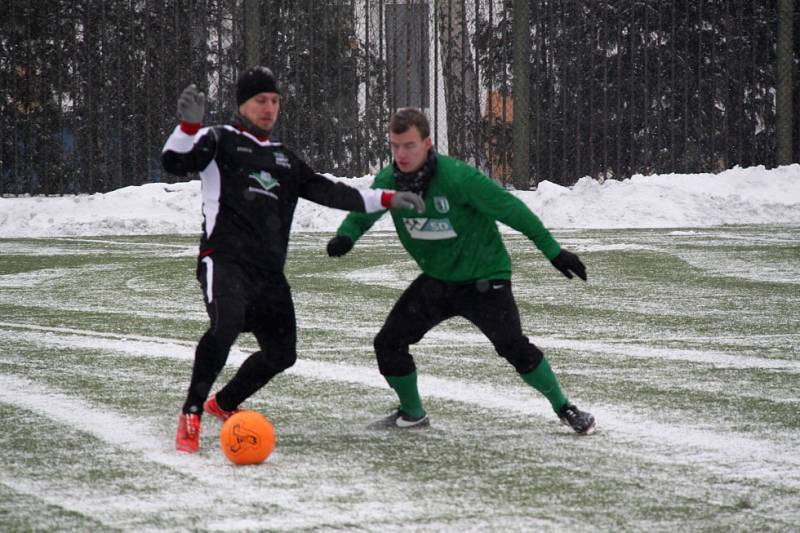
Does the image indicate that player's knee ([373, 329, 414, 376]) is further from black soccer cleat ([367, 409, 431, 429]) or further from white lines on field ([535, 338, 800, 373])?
white lines on field ([535, 338, 800, 373])

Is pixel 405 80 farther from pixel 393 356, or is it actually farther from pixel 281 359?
pixel 281 359

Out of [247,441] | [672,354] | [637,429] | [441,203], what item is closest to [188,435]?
[247,441]

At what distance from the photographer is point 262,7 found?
70.8 feet

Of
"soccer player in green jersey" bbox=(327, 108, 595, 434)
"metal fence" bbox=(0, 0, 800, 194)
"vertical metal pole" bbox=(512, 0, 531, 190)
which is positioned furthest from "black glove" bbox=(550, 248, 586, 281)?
"vertical metal pole" bbox=(512, 0, 531, 190)

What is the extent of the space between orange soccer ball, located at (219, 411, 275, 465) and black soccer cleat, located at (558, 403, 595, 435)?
134 cm

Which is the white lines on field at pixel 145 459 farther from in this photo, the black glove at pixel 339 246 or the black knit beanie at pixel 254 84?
the black knit beanie at pixel 254 84

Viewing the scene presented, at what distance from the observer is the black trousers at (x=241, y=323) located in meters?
6.16

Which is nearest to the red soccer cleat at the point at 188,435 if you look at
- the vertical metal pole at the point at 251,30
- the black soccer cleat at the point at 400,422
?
the black soccer cleat at the point at 400,422

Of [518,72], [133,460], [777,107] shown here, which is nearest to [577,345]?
[133,460]

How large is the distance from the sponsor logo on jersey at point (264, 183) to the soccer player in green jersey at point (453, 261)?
14.9 inches

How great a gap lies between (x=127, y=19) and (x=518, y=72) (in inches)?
217

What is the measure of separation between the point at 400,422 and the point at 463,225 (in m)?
0.89

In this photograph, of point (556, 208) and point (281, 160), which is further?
point (556, 208)

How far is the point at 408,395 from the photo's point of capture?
661 centimetres
